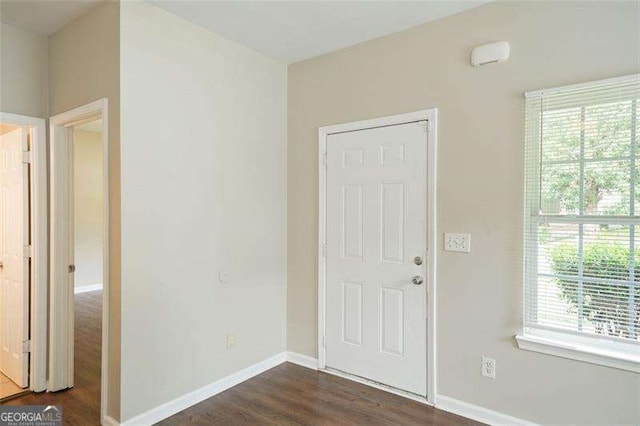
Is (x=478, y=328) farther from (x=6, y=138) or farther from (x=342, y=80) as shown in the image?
(x=6, y=138)

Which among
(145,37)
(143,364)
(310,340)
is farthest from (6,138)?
Result: (310,340)

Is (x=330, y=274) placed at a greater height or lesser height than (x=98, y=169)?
lesser

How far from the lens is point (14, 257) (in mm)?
2990

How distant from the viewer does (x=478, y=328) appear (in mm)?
2500

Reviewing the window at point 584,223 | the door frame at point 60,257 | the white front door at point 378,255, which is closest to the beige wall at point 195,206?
the white front door at point 378,255

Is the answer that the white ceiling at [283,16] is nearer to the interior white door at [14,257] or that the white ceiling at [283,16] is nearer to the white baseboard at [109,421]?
the interior white door at [14,257]

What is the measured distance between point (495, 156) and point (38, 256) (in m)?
3.43

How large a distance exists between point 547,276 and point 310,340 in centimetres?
202

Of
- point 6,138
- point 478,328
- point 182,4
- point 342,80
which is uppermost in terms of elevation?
point 182,4

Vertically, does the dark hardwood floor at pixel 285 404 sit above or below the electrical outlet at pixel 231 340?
below

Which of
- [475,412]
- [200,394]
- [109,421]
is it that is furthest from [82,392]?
[475,412]

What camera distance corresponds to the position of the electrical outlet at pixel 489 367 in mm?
2438

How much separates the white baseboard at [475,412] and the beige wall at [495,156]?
0.04 meters

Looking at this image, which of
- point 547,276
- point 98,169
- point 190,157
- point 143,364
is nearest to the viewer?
point 547,276
